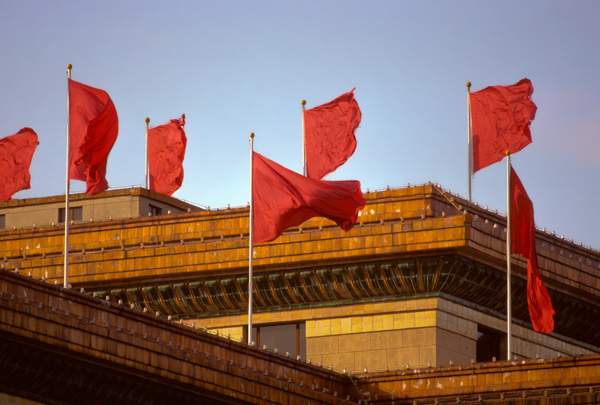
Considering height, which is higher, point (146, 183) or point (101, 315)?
point (146, 183)

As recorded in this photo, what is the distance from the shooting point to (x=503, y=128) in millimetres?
70938

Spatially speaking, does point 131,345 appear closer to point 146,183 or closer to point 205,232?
point 205,232

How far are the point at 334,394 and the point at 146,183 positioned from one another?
21.5m

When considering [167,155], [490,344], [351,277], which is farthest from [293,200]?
[167,155]

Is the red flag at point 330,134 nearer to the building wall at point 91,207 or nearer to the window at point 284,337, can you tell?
the window at point 284,337

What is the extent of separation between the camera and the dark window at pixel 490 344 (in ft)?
233

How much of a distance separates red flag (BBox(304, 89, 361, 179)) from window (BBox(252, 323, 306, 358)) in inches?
242

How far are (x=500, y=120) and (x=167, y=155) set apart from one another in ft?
50.2

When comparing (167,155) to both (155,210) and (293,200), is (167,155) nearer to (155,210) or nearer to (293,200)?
(155,210)

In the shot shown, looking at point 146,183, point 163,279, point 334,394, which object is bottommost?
point 334,394

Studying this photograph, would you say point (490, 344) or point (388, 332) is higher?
point (388, 332)

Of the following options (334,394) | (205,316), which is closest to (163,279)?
(205,316)

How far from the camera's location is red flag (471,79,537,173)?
70438mm

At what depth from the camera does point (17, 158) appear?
237 ft
